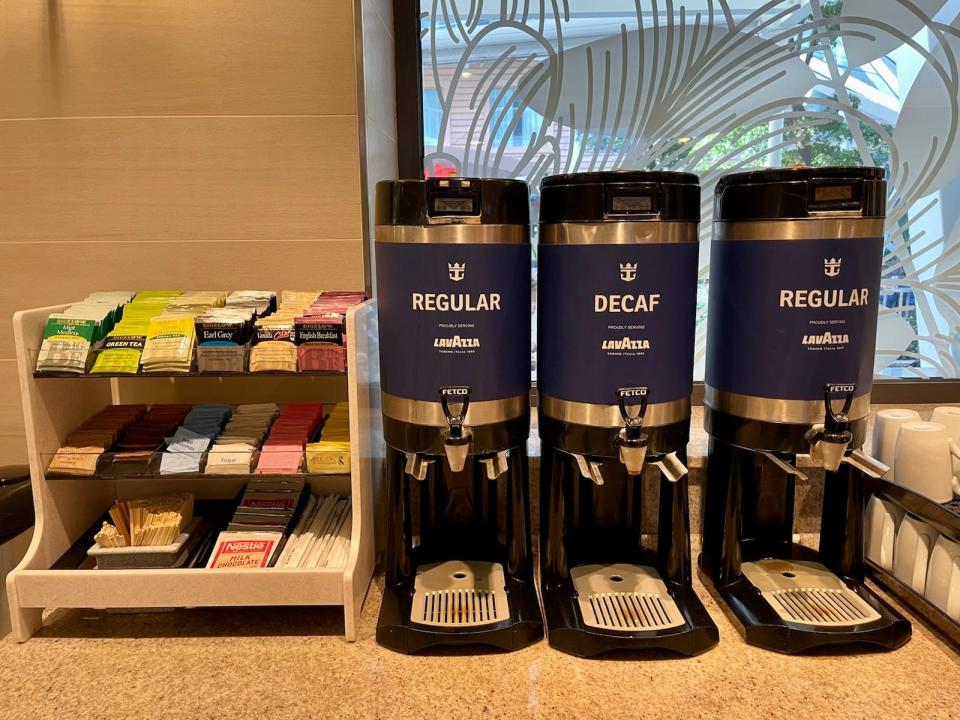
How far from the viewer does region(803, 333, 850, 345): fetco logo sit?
994 millimetres

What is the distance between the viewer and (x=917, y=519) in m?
1.12

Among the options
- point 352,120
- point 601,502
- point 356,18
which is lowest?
point 601,502

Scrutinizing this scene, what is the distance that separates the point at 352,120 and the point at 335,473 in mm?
629

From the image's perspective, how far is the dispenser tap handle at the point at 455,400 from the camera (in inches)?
38.9

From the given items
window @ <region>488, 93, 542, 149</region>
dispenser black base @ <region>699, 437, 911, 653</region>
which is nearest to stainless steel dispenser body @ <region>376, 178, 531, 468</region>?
dispenser black base @ <region>699, 437, 911, 653</region>

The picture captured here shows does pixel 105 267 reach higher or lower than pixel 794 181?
lower

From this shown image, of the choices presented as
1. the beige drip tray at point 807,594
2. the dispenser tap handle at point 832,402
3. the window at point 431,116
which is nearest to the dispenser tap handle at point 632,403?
the dispenser tap handle at point 832,402

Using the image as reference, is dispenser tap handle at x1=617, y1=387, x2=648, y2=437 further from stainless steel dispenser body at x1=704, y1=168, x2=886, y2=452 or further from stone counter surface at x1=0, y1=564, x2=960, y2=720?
stone counter surface at x1=0, y1=564, x2=960, y2=720

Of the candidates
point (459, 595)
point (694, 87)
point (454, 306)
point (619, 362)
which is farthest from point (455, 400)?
point (694, 87)

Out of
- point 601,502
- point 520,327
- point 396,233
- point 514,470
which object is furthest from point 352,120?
point 601,502

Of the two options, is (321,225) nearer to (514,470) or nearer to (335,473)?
(335,473)

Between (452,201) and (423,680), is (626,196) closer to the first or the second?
(452,201)

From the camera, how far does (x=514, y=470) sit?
1.10 meters

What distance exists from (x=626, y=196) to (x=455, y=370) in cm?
33
